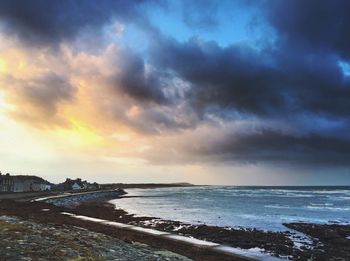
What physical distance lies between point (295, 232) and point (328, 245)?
23.7ft

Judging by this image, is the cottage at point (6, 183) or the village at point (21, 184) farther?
the village at point (21, 184)

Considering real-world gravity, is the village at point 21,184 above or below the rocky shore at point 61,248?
above

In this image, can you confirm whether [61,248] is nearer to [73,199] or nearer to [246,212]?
[246,212]

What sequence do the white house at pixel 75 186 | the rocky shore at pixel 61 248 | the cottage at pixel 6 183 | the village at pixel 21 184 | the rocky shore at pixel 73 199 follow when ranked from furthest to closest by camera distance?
the white house at pixel 75 186, the village at pixel 21 184, the cottage at pixel 6 183, the rocky shore at pixel 73 199, the rocky shore at pixel 61 248

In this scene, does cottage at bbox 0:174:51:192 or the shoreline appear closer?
the shoreline

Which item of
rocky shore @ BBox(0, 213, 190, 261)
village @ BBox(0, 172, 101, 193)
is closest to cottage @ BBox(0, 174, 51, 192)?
village @ BBox(0, 172, 101, 193)

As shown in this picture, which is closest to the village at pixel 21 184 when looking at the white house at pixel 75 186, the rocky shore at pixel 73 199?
the white house at pixel 75 186

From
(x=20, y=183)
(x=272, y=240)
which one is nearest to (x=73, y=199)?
(x=20, y=183)

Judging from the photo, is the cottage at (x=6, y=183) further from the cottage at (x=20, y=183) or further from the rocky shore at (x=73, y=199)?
the rocky shore at (x=73, y=199)

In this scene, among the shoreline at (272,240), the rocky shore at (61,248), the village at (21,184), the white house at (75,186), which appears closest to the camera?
the rocky shore at (61,248)

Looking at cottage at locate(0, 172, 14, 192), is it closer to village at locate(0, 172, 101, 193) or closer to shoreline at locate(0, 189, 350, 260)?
village at locate(0, 172, 101, 193)

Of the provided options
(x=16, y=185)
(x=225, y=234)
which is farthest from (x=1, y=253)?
(x=16, y=185)

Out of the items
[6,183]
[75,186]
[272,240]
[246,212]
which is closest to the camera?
[272,240]

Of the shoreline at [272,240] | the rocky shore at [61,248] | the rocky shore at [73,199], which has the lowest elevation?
the shoreline at [272,240]
